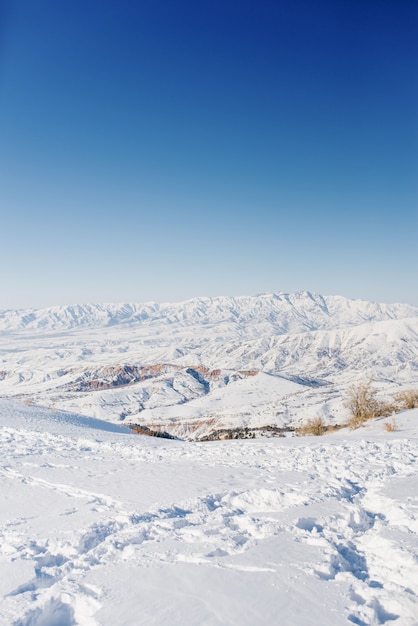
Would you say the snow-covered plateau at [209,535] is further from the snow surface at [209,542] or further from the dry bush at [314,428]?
the dry bush at [314,428]

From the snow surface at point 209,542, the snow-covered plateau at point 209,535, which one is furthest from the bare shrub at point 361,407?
the snow surface at point 209,542

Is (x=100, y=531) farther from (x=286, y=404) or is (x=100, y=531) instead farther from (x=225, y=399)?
(x=225, y=399)

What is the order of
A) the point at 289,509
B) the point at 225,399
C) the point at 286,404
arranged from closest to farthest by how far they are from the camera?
the point at 289,509 < the point at 286,404 < the point at 225,399

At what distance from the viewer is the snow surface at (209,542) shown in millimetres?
3096

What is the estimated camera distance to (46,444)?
35.4 feet

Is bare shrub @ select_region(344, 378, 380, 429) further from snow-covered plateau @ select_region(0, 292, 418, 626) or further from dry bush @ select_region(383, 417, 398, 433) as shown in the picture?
snow-covered plateau @ select_region(0, 292, 418, 626)

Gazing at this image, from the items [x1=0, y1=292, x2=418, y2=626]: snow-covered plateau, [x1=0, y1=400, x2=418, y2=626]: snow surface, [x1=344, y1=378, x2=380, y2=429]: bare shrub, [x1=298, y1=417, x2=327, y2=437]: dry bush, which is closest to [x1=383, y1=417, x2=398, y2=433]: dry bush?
[x1=344, y1=378, x2=380, y2=429]: bare shrub

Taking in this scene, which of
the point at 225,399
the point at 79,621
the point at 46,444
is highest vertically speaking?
the point at 79,621

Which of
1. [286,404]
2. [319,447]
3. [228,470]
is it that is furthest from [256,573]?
[286,404]

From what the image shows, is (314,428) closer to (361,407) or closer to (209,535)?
(361,407)

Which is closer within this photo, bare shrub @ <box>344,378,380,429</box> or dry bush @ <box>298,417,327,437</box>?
bare shrub @ <box>344,378,380,429</box>

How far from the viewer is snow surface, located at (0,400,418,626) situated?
3.10 metres

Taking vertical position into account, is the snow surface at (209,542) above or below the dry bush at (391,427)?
above

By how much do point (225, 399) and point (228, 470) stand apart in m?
112
